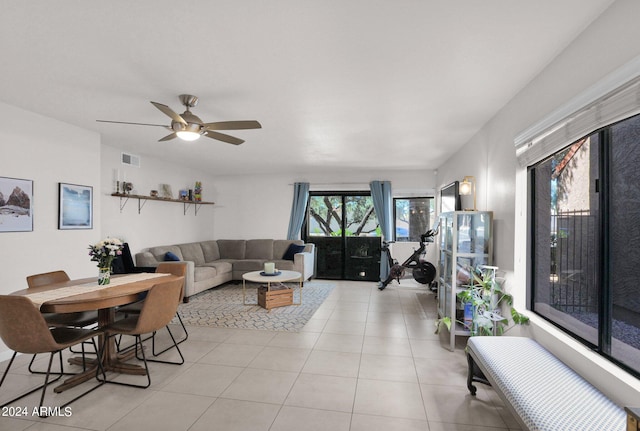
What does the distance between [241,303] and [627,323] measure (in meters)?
4.50

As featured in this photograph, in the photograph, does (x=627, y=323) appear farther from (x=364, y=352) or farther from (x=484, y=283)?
(x=364, y=352)

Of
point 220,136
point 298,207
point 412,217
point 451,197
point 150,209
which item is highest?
point 220,136

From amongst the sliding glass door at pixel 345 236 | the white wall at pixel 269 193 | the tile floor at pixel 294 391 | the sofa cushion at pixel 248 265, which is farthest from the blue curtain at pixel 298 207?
the tile floor at pixel 294 391

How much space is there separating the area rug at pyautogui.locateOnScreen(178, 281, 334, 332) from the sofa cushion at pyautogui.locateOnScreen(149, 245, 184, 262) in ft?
2.82

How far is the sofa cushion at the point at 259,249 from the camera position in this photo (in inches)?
270

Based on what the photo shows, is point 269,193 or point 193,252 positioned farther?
point 269,193

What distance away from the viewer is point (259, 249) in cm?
690

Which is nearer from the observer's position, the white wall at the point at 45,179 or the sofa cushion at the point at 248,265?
the white wall at the point at 45,179

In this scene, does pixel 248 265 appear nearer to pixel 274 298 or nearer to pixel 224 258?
pixel 224 258

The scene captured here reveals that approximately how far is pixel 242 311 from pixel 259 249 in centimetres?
247

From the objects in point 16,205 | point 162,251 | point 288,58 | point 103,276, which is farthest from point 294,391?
point 162,251

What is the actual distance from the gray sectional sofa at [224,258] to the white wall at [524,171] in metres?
3.86

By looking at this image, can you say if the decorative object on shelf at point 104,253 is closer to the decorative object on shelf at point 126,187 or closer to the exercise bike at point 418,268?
the decorative object on shelf at point 126,187

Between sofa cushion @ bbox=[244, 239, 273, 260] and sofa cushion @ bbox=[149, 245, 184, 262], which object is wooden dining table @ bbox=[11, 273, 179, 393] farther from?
sofa cushion @ bbox=[244, 239, 273, 260]
